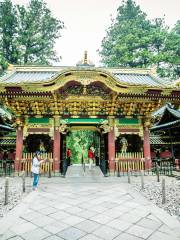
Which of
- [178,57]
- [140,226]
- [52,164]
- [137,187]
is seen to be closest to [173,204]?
[140,226]

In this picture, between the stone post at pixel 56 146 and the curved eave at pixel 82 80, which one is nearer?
the curved eave at pixel 82 80

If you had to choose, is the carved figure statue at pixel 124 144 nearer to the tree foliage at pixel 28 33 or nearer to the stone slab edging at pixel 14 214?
the stone slab edging at pixel 14 214

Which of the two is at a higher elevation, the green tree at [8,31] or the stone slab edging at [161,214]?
the green tree at [8,31]

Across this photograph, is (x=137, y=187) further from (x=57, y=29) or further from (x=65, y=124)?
(x=57, y=29)

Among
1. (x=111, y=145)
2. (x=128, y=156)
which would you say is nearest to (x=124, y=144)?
(x=128, y=156)

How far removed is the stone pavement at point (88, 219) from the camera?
404 cm

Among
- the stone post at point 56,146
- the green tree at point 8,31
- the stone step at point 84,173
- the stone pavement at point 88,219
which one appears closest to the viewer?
the stone pavement at point 88,219

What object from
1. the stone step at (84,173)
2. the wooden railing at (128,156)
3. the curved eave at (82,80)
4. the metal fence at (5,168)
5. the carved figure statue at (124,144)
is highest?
the curved eave at (82,80)

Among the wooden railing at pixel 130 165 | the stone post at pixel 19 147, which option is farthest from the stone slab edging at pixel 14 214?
the wooden railing at pixel 130 165

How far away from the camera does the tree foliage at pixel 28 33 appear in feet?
82.3

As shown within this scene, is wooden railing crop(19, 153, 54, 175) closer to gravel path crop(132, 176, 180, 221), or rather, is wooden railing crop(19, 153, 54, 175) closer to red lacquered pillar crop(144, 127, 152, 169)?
gravel path crop(132, 176, 180, 221)

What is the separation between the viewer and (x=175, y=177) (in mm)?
10617

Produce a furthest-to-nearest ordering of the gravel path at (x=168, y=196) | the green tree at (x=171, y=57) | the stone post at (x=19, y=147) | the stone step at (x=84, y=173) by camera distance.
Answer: the green tree at (x=171, y=57) → the stone step at (x=84, y=173) → the stone post at (x=19, y=147) → the gravel path at (x=168, y=196)

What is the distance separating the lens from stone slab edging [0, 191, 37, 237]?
4.41 meters
